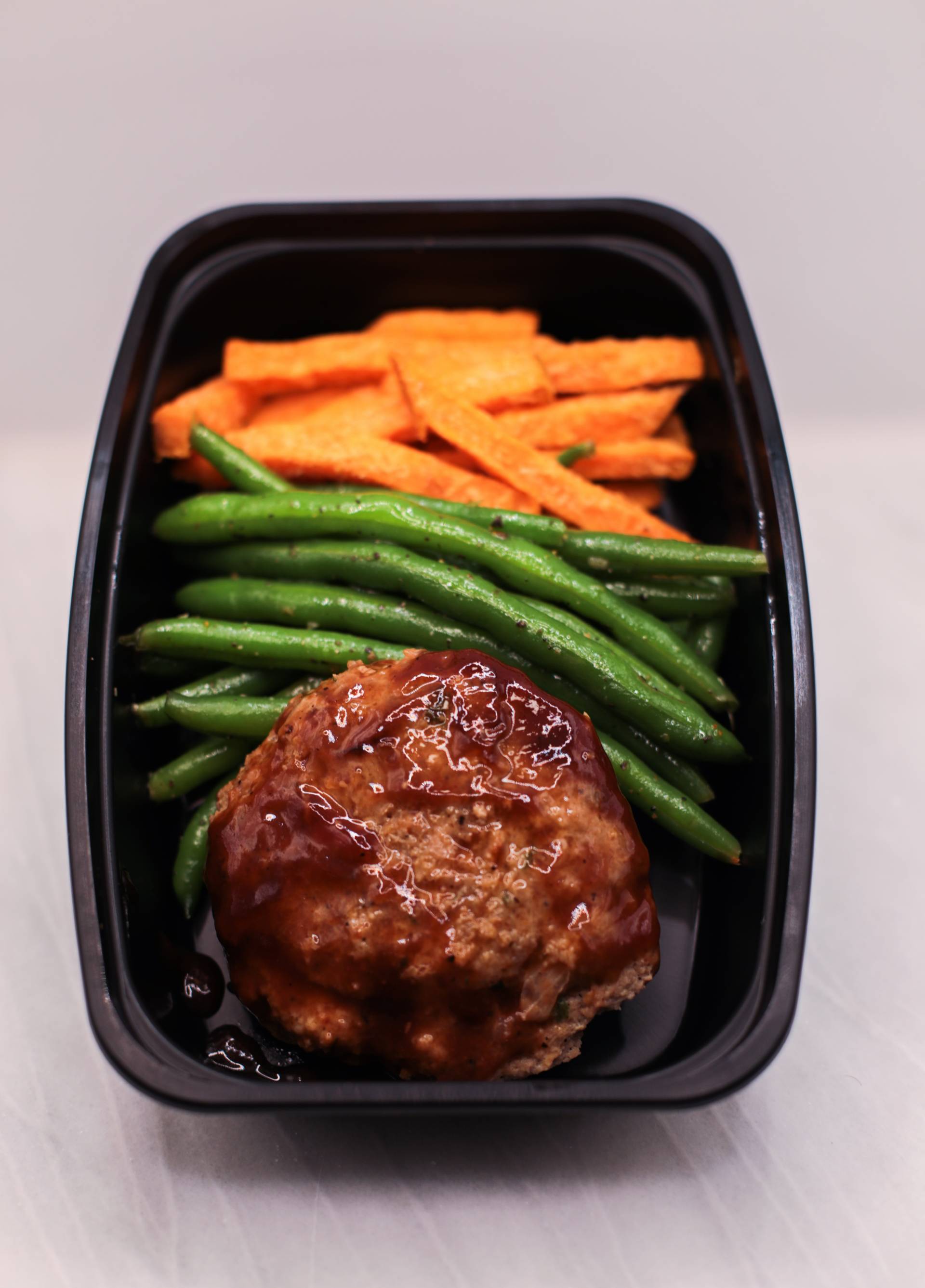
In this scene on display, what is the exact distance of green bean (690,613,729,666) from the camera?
10.5ft

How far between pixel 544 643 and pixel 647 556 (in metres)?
0.45

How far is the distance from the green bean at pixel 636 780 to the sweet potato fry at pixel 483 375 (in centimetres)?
119

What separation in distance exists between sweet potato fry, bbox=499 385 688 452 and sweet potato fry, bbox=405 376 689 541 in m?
0.13

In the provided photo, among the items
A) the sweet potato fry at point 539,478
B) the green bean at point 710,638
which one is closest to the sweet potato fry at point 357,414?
the sweet potato fry at point 539,478

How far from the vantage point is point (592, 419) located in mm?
3529

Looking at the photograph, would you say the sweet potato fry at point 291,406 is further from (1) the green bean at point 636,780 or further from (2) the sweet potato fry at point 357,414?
(1) the green bean at point 636,780

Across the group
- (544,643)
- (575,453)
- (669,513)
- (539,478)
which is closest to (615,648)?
(544,643)

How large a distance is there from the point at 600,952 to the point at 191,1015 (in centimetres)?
110

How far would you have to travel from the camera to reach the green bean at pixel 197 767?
3033 millimetres

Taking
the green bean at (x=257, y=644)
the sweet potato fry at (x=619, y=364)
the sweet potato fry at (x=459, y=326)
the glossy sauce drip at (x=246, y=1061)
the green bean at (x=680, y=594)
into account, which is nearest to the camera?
the glossy sauce drip at (x=246, y=1061)

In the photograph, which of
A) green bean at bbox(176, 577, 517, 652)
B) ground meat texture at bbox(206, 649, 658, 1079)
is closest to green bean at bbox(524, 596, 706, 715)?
green bean at bbox(176, 577, 517, 652)

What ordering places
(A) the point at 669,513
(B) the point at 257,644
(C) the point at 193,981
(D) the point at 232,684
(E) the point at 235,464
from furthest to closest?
(A) the point at 669,513
(E) the point at 235,464
(D) the point at 232,684
(B) the point at 257,644
(C) the point at 193,981

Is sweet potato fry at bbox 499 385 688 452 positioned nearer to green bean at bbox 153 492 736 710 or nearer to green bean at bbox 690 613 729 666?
green bean at bbox 153 492 736 710

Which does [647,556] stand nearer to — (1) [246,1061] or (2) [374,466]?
(2) [374,466]
